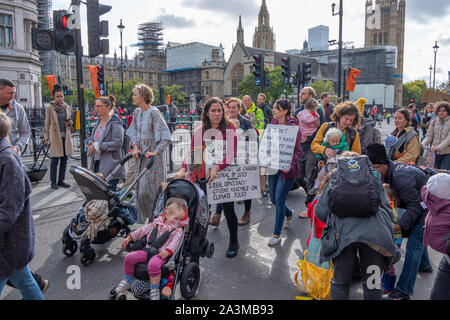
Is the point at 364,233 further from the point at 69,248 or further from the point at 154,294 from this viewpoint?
the point at 69,248

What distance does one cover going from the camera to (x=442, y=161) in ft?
25.8

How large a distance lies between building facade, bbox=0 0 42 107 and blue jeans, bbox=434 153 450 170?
3230 cm

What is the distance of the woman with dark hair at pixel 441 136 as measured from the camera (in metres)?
7.56

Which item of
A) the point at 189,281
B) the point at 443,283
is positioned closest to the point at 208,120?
the point at 189,281

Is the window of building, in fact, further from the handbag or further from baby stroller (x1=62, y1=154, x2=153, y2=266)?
the handbag

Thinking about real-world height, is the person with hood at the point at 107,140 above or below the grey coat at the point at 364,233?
above

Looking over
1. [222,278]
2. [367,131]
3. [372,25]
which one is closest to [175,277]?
[222,278]

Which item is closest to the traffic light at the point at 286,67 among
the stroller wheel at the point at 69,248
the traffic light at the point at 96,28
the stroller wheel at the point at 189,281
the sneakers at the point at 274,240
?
the traffic light at the point at 96,28

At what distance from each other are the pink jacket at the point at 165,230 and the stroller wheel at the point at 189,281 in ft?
0.99

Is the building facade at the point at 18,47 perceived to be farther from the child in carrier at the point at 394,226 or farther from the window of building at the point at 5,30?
the child in carrier at the point at 394,226

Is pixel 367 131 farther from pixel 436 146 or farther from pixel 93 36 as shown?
pixel 93 36

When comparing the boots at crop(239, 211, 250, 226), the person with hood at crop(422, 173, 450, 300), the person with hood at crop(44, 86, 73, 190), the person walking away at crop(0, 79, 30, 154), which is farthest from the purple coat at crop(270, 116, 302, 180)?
the person with hood at crop(44, 86, 73, 190)

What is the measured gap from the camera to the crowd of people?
8.81ft
